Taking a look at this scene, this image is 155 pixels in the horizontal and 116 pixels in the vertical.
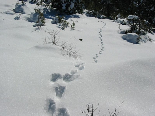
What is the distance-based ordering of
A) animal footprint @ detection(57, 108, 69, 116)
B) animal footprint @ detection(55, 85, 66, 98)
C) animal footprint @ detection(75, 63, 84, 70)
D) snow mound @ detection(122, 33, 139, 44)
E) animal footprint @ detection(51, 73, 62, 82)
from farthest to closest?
snow mound @ detection(122, 33, 139, 44), animal footprint @ detection(75, 63, 84, 70), animal footprint @ detection(51, 73, 62, 82), animal footprint @ detection(55, 85, 66, 98), animal footprint @ detection(57, 108, 69, 116)

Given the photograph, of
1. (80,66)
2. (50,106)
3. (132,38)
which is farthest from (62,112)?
(132,38)

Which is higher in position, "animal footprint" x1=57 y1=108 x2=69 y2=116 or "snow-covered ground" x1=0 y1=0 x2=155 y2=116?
"snow-covered ground" x1=0 y1=0 x2=155 y2=116

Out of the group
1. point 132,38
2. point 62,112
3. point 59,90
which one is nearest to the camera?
point 62,112

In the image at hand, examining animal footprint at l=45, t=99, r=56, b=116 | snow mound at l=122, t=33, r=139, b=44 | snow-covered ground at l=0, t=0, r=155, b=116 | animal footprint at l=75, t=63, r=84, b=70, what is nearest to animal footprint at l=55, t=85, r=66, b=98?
snow-covered ground at l=0, t=0, r=155, b=116

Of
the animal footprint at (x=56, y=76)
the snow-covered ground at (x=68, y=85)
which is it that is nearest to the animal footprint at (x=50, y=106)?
the snow-covered ground at (x=68, y=85)

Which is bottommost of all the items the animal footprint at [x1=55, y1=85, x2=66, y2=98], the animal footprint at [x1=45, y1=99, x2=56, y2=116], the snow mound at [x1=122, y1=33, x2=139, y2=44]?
the animal footprint at [x1=45, y1=99, x2=56, y2=116]

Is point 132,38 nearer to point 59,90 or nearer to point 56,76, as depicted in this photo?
point 56,76

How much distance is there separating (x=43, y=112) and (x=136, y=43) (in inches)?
117

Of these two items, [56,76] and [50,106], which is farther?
[56,76]

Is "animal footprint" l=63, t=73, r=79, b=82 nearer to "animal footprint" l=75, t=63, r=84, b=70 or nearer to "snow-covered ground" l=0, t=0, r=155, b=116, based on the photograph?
"snow-covered ground" l=0, t=0, r=155, b=116

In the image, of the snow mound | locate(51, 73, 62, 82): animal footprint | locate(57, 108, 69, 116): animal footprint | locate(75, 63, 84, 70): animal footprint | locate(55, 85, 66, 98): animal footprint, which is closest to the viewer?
locate(57, 108, 69, 116): animal footprint

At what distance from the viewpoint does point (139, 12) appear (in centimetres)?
657

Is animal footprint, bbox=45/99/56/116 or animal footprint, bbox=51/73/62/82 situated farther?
animal footprint, bbox=51/73/62/82

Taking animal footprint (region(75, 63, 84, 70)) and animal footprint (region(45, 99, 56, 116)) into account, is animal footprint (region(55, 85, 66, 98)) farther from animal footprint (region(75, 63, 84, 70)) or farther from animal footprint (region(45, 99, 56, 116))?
animal footprint (region(75, 63, 84, 70))
